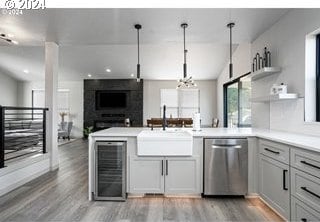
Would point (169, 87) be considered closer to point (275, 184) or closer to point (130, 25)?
point (130, 25)

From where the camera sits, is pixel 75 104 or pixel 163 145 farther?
pixel 75 104

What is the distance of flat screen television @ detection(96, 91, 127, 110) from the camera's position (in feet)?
33.1

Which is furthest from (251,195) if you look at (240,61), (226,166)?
(240,61)

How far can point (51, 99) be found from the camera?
4551 millimetres

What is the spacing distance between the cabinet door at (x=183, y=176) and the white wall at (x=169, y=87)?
723cm

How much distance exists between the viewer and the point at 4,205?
8.99 ft

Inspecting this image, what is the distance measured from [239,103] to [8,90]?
31.4 ft

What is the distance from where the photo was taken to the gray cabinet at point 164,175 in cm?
289

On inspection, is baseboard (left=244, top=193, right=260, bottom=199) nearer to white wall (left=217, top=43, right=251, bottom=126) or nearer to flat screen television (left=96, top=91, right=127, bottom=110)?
white wall (left=217, top=43, right=251, bottom=126)

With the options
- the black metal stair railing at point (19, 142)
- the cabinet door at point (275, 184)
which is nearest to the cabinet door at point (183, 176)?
the cabinet door at point (275, 184)

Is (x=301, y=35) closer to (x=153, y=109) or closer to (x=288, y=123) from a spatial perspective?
(x=288, y=123)

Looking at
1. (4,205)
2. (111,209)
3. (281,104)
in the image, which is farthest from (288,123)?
(4,205)

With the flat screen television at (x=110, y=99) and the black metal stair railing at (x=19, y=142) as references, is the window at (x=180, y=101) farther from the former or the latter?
the black metal stair railing at (x=19, y=142)

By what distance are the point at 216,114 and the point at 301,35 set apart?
7.28 metres
